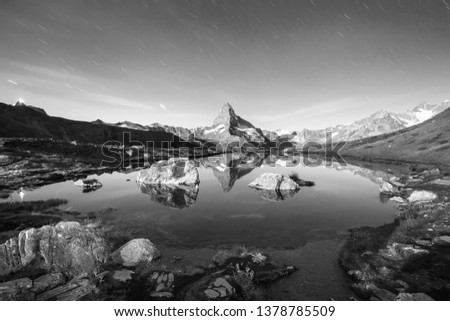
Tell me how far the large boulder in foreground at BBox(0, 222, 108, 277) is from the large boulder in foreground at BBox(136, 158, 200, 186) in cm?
3309

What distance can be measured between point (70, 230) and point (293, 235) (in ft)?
57.2

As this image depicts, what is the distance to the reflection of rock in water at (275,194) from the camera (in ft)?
127

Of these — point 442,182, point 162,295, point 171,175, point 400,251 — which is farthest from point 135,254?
point 442,182

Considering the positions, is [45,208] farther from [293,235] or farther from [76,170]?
[76,170]

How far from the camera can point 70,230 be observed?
17.7 metres

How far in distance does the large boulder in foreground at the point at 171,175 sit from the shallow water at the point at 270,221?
6.98m

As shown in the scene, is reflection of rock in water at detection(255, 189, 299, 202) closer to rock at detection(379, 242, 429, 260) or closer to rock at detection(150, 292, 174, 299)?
rock at detection(379, 242, 429, 260)

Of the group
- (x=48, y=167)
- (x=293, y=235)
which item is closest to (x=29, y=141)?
(x=48, y=167)

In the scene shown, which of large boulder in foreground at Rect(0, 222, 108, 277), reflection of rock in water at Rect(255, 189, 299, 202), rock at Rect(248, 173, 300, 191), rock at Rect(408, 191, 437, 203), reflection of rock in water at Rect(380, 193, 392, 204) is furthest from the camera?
rock at Rect(248, 173, 300, 191)

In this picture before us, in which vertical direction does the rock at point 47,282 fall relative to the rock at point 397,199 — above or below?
below

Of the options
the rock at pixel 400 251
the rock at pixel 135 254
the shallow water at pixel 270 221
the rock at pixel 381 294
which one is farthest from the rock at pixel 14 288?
the rock at pixel 400 251

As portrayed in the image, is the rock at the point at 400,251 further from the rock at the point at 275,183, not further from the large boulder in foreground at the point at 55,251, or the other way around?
the rock at the point at 275,183

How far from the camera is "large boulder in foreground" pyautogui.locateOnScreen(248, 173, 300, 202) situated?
135 ft

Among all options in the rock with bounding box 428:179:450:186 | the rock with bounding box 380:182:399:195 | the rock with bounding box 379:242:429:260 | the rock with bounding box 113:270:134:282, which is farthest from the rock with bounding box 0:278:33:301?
the rock with bounding box 428:179:450:186
